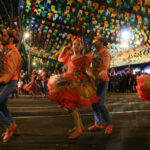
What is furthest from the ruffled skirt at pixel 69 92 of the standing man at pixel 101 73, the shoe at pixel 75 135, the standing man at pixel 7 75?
the standing man at pixel 7 75

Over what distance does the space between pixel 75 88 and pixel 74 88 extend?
2 centimetres

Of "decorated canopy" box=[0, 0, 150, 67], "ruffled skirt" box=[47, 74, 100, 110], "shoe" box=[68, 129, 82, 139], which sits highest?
"decorated canopy" box=[0, 0, 150, 67]

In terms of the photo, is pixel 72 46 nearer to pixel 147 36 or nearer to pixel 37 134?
pixel 37 134

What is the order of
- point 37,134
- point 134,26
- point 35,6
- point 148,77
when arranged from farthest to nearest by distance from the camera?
point 134,26 < point 35,6 < point 37,134 < point 148,77

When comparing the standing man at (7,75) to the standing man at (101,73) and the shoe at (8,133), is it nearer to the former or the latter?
the shoe at (8,133)

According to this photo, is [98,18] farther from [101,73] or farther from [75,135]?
[75,135]

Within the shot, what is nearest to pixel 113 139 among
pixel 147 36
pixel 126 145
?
pixel 126 145

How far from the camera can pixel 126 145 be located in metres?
3.01

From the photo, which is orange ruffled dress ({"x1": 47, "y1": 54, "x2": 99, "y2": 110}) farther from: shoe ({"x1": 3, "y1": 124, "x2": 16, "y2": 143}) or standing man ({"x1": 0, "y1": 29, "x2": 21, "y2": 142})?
shoe ({"x1": 3, "y1": 124, "x2": 16, "y2": 143})

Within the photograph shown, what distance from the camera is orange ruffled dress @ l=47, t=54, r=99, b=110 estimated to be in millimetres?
3242

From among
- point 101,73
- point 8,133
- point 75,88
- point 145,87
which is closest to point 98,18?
point 101,73

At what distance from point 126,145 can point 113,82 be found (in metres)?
15.9

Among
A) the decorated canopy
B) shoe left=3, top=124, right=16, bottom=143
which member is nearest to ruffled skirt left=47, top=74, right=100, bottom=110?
shoe left=3, top=124, right=16, bottom=143

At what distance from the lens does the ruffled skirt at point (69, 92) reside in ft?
10.6
